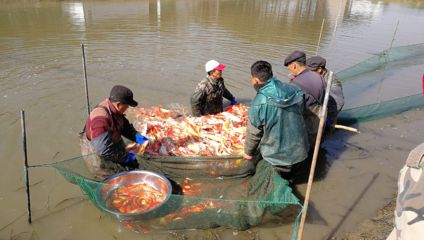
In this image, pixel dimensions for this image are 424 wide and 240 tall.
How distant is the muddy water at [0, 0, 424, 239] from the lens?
4.60 m

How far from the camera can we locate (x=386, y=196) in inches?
200

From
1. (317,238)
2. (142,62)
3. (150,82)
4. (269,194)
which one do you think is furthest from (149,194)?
(142,62)

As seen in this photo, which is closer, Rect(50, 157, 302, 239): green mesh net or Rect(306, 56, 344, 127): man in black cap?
Rect(50, 157, 302, 239): green mesh net

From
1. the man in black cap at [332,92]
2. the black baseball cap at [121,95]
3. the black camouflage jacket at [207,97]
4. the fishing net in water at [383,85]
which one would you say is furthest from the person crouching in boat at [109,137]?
the fishing net in water at [383,85]

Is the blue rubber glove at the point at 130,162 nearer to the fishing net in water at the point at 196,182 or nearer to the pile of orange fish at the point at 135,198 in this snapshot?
the fishing net in water at the point at 196,182

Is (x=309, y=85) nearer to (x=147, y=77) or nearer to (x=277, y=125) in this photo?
(x=277, y=125)

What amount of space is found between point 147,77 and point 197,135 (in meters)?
5.05

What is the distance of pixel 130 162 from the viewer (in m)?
4.73

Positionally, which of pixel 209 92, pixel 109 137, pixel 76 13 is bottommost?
pixel 76 13

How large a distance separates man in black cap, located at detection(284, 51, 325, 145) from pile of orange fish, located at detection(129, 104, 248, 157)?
114 cm

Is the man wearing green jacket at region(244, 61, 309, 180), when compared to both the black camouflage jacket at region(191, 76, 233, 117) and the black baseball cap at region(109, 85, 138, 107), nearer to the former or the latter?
the black baseball cap at region(109, 85, 138, 107)

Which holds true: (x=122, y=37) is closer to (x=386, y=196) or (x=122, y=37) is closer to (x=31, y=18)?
(x=31, y=18)

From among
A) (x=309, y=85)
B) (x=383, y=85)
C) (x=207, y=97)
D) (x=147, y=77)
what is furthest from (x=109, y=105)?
(x=383, y=85)

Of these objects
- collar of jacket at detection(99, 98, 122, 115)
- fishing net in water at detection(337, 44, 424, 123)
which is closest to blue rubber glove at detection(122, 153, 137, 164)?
collar of jacket at detection(99, 98, 122, 115)
